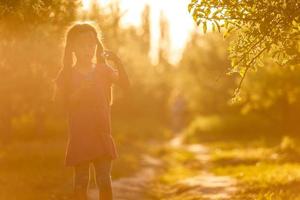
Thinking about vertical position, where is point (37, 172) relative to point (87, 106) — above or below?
below

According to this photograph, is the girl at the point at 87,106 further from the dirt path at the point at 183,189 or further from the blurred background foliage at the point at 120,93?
the dirt path at the point at 183,189

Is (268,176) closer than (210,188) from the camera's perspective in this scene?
No

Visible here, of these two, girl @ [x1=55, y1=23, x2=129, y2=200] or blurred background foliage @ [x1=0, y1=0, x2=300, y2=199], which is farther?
blurred background foliage @ [x1=0, y1=0, x2=300, y2=199]

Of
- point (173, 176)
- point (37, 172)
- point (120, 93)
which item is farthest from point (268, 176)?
point (120, 93)

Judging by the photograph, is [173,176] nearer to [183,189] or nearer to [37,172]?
[183,189]

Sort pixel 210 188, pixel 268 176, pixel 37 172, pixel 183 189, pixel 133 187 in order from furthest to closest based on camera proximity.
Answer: pixel 37 172
pixel 268 176
pixel 133 187
pixel 183 189
pixel 210 188

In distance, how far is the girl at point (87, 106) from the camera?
737 cm

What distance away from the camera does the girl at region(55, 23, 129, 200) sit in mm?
7367

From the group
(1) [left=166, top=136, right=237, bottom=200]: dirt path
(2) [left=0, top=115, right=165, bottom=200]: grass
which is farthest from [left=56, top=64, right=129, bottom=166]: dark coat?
(1) [left=166, top=136, right=237, bottom=200]: dirt path

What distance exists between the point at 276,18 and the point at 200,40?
39886 mm

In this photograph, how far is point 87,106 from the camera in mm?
7434

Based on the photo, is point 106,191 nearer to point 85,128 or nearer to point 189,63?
point 85,128

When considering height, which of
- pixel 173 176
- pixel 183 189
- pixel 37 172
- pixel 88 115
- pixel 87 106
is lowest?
pixel 173 176

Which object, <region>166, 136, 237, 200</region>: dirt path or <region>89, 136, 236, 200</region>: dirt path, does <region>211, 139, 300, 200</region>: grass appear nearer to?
<region>166, 136, 237, 200</region>: dirt path
